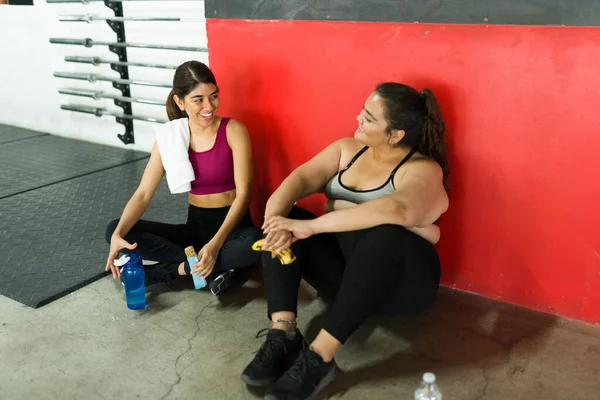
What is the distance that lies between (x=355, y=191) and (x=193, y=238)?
795mm

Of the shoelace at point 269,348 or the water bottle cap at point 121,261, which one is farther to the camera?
the water bottle cap at point 121,261

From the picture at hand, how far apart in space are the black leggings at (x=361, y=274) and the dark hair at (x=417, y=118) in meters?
0.32

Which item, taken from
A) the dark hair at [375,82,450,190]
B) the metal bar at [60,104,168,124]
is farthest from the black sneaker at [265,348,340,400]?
the metal bar at [60,104,168,124]

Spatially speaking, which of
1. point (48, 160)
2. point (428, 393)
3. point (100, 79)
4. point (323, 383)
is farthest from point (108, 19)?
point (428, 393)

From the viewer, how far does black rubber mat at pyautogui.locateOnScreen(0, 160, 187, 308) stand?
2.38 m

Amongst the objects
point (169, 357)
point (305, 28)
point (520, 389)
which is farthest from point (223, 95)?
point (520, 389)

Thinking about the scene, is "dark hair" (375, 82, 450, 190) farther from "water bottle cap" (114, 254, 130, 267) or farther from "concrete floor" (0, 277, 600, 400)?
"water bottle cap" (114, 254, 130, 267)

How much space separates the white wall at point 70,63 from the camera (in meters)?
4.01

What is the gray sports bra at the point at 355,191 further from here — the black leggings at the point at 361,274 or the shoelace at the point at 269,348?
the shoelace at the point at 269,348

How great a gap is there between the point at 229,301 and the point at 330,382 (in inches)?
25.7

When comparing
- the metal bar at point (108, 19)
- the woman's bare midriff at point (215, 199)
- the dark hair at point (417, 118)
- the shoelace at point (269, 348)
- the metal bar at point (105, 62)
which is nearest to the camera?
the shoelace at point (269, 348)

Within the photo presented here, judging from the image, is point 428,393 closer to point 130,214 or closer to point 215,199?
point 215,199

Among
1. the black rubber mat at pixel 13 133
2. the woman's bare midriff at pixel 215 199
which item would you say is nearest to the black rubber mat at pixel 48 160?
the black rubber mat at pixel 13 133

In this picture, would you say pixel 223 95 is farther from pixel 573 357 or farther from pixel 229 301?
pixel 573 357
